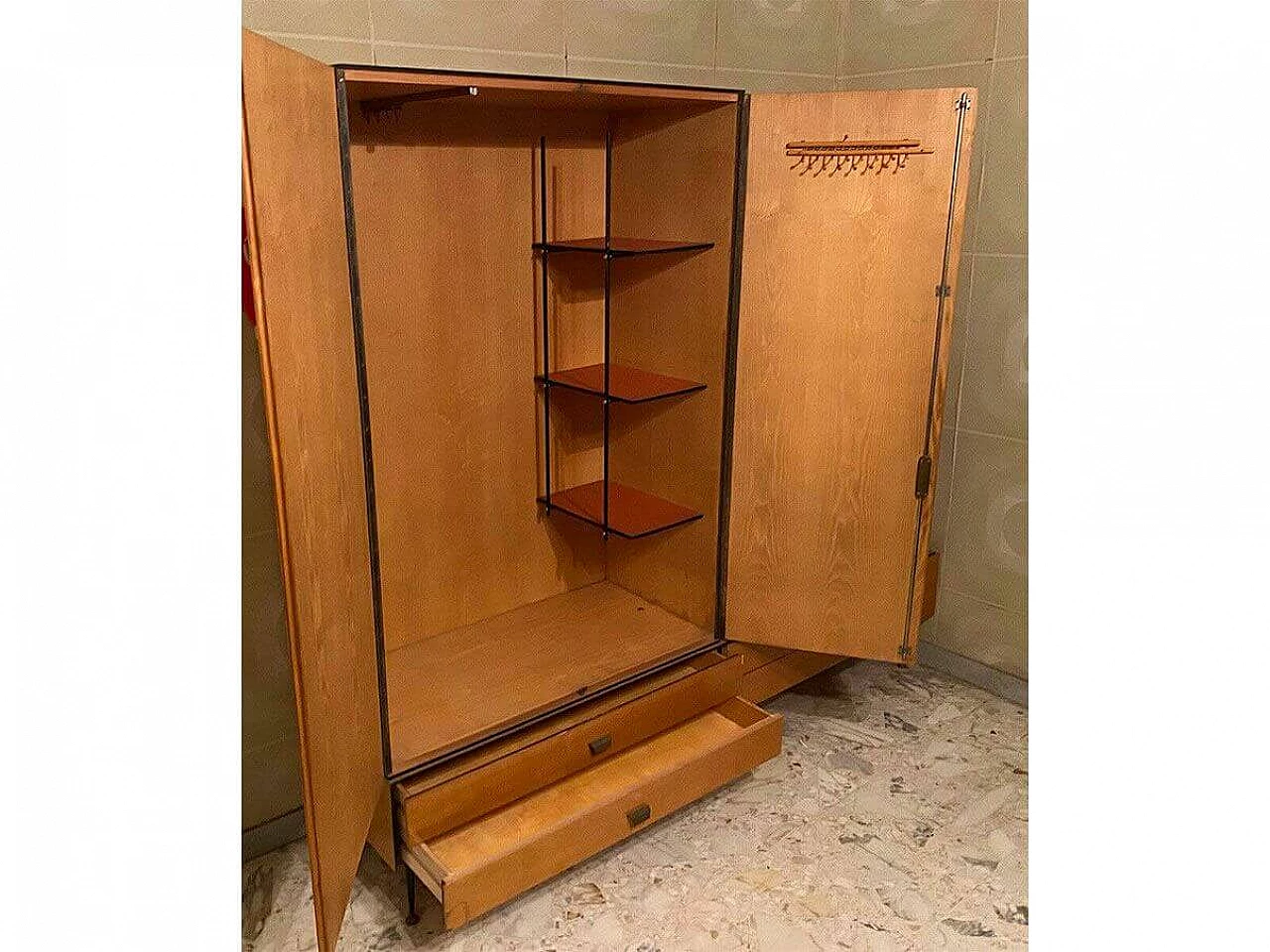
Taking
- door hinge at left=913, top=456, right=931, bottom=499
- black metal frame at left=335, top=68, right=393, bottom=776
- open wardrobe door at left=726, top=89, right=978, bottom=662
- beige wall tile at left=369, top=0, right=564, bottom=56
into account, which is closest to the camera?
black metal frame at left=335, top=68, right=393, bottom=776

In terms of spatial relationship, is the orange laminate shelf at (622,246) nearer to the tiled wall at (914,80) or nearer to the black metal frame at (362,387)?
the tiled wall at (914,80)

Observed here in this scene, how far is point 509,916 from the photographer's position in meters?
1.91

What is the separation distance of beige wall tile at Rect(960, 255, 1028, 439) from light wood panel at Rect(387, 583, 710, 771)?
0.97m

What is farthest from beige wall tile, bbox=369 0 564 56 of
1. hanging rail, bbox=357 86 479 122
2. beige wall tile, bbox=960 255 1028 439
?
beige wall tile, bbox=960 255 1028 439

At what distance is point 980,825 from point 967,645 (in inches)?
28.1

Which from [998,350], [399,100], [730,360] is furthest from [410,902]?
[998,350]


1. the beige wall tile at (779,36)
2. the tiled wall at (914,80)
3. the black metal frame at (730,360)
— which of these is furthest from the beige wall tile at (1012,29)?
the black metal frame at (730,360)

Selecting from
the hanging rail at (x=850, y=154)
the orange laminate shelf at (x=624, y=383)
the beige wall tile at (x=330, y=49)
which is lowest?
the orange laminate shelf at (x=624, y=383)

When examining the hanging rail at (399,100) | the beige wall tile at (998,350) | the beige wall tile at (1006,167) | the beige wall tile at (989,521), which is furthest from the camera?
the beige wall tile at (989,521)

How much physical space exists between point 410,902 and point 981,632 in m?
1.69

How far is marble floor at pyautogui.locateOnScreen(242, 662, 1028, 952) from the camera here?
73.4 inches

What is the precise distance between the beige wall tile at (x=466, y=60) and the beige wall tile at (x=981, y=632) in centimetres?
176

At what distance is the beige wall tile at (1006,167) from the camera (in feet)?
7.84

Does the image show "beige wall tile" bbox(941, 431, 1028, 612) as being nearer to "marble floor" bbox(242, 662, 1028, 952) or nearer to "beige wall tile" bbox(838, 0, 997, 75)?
"marble floor" bbox(242, 662, 1028, 952)
